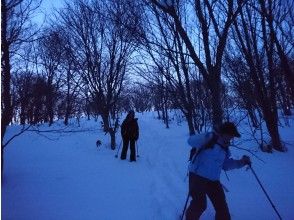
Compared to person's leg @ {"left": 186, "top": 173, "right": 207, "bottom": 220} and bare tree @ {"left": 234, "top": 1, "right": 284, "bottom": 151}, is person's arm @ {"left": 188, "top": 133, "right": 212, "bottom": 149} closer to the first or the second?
person's leg @ {"left": 186, "top": 173, "right": 207, "bottom": 220}

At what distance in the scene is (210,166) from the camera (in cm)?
491

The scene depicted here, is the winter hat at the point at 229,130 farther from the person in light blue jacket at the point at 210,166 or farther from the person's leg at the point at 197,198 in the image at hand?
the person's leg at the point at 197,198

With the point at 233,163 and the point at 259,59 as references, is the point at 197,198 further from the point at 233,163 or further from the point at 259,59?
the point at 259,59

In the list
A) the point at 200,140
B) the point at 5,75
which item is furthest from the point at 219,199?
the point at 5,75

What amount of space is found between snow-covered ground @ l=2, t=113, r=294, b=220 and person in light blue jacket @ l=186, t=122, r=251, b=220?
107cm

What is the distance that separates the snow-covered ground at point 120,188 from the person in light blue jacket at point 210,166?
3.50 feet

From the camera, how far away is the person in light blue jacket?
4844 mm

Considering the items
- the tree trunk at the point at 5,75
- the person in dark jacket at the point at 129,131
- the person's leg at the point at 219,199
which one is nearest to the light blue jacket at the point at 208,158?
the person's leg at the point at 219,199

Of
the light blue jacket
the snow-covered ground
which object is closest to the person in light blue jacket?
the light blue jacket

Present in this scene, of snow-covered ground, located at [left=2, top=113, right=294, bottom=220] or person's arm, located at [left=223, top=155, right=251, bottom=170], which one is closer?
person's arm, located at [left=223, top=155, right=251, bottom=170]

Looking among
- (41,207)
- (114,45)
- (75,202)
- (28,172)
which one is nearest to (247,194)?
(75,202)

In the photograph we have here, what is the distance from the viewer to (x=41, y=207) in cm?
640

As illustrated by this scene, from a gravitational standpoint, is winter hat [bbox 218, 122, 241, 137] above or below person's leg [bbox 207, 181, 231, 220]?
above

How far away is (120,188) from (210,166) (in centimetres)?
362
